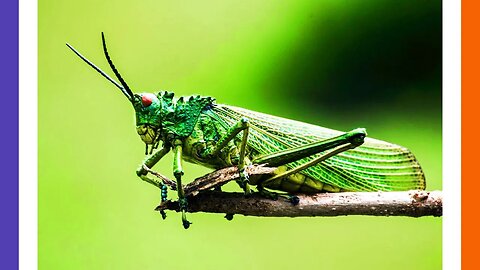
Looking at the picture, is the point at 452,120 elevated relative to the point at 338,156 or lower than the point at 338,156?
elevated

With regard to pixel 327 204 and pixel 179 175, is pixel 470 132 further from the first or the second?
pixel 179 175

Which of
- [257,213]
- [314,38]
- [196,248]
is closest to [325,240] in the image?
[196,248]

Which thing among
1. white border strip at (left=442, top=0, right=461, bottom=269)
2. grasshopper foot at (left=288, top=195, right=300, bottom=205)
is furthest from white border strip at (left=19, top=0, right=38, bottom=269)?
white border strip at (left=442, top=0, right=461, bottom=269)

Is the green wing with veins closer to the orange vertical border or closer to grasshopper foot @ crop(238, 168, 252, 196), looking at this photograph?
grasshopper foot @ crop(238, 168, 252, 196)

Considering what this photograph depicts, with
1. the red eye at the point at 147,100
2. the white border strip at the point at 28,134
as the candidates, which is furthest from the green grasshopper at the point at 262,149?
the white border strip at the point at 28,134

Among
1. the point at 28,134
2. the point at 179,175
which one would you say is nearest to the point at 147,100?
the point at 179,175

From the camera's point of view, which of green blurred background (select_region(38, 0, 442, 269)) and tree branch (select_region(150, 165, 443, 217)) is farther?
green blurred background (select_region(38, 0, 442, 269))

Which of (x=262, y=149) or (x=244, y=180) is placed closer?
(x=244, y=180)
